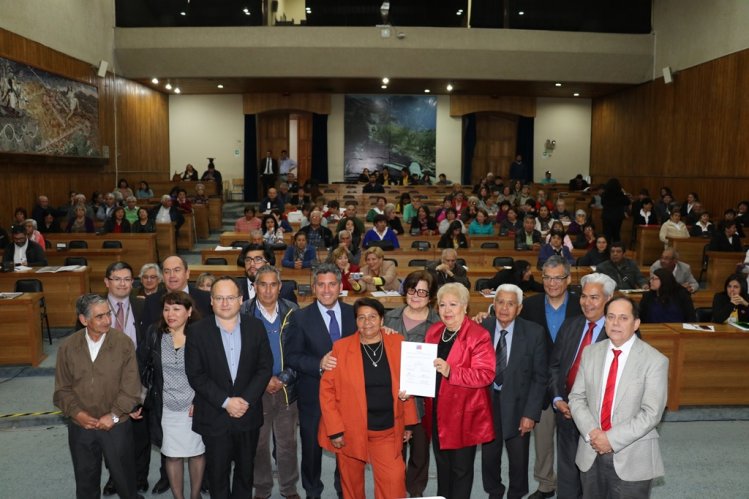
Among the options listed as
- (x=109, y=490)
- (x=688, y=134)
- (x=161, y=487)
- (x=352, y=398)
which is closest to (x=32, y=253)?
(x=109, y=490)

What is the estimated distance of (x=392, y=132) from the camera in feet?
69.1

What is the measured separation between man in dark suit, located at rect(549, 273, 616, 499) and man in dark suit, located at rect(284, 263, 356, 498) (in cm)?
125

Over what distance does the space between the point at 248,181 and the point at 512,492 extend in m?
17.6

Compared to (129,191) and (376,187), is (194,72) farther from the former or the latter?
(376,187)

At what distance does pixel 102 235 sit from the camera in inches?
440

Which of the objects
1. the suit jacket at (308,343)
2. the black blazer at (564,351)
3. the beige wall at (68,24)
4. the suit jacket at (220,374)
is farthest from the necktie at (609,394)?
the beige wall at (68,24)

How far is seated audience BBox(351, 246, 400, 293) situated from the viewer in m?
6.83

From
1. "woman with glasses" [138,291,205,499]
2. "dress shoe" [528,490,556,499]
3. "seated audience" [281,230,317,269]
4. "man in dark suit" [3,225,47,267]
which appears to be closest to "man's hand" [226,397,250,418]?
"woman with glasses" [138,291,205,499]

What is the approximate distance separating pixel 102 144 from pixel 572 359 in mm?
14216

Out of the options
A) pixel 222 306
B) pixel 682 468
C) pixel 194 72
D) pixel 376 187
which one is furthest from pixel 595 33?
pixel 222 306

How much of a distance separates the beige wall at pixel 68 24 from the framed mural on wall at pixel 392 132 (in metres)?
7.73

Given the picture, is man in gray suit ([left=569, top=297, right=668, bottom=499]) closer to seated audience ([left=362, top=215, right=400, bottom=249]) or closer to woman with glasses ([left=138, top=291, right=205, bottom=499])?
woman with glasses ([left=138, top=291, right=205, bottom=499])

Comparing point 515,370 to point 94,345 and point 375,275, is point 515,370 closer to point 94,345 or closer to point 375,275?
point 94,345

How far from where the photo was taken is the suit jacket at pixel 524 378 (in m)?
3.84
